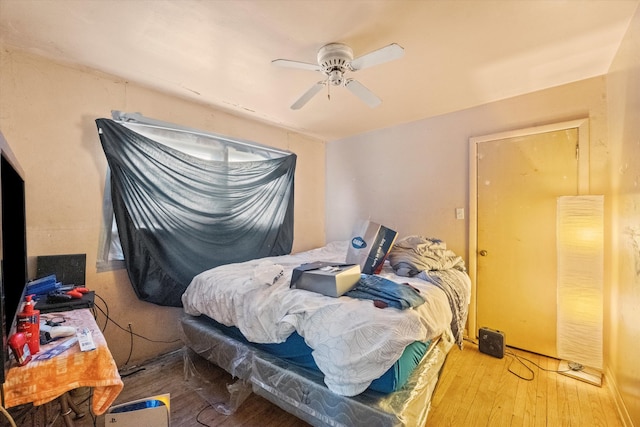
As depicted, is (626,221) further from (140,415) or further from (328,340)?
(140,415)

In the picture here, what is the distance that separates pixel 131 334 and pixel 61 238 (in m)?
0.90

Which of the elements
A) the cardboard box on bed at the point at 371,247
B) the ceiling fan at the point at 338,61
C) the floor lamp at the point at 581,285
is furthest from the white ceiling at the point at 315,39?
the cardboard box on bed at the point at 371,247

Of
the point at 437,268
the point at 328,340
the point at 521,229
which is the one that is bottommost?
the point at 328,340

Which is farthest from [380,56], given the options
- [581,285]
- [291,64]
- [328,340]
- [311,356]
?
[581,285]

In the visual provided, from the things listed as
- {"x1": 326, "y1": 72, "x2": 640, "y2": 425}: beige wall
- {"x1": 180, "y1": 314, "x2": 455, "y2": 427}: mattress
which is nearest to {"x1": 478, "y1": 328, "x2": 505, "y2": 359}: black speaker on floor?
{"x1": 326, "y1": 72, "x2": 640, "y2": 425}: beige wall

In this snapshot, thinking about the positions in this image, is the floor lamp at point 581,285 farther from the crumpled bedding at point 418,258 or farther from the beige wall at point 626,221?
the crumpled bedding at point 418,258

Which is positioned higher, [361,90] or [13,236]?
[361,90]

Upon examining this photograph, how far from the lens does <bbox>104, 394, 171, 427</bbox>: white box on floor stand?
51.9 inches

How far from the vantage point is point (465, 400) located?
1.81 m

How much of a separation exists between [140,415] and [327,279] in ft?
3.76

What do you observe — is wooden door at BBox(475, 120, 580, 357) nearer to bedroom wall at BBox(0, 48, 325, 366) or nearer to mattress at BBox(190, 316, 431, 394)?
mattress at BBox(190, 316, 431, 394)

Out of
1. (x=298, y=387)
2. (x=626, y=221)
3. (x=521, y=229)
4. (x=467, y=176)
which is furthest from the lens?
(x=467, y=176)

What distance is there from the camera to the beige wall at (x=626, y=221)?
1489 mm

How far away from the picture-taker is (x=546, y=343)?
2393mm
